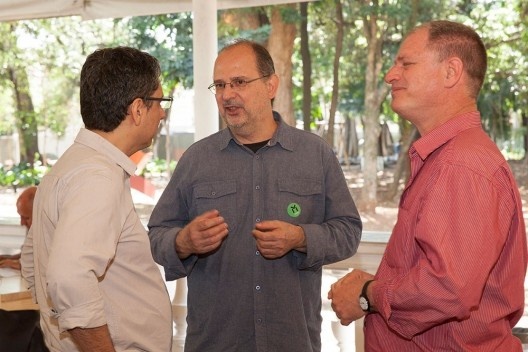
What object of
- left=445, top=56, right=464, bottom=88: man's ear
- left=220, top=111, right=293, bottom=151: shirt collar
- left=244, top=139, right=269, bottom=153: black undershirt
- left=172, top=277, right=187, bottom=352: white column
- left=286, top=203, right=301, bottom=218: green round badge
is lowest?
left=172, top=277, right=187, bottom=352: white column

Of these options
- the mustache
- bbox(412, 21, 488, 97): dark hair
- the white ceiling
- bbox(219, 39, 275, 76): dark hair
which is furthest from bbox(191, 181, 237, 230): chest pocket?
the white ceiling

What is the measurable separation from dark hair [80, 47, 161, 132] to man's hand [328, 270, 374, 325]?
0.75m

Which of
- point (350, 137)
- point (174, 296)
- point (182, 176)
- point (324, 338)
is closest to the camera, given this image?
point (182, 176)

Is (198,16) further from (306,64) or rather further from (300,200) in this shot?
(306,64)

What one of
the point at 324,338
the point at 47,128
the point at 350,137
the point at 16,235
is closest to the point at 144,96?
the point at 324,338

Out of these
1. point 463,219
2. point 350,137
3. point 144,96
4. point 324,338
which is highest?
point 144,96

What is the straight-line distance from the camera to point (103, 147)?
2094 mm

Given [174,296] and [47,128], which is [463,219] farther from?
[47,128]

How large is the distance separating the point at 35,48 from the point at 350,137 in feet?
10.5

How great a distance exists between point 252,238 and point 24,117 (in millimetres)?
5598

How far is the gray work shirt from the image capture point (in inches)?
107

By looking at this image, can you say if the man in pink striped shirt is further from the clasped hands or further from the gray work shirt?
the gray work shirt

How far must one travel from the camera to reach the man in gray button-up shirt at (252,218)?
8.93 feet

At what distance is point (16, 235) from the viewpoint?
5.49 meters
